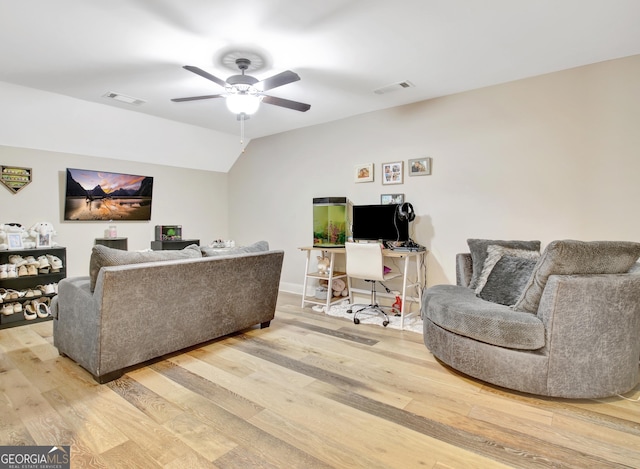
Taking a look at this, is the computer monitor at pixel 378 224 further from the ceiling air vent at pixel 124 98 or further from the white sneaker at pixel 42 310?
the white sneaker at pixel 42 310

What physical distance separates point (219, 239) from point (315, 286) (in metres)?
2.18

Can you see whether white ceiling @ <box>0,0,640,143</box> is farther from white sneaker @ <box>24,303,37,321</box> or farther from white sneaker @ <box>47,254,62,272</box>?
white sneaker @ <box>24,303,37,321</box>

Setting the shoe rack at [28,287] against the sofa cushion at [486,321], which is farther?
the shoe rack at [28,287]

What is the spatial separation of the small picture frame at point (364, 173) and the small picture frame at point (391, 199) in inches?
11.9

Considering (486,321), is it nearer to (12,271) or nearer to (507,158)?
(507,158)

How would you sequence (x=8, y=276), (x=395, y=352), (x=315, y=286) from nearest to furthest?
(x=395, y=352) → (x=8, y=276) → (x=315, y=286)

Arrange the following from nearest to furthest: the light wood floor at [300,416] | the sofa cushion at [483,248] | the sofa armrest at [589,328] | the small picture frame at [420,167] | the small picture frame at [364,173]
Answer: the light wood floor at [300,416] → the sofa armrest at [589,328] → the sofa cushion at [483,248] → the small picture frame at [420,167] → the small picture frame at [364,173]

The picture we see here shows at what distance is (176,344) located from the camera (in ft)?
9.07

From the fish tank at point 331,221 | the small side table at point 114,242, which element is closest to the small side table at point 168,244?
the small side table at point 114,242

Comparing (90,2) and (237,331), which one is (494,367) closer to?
(237,331)

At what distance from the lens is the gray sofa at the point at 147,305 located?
2344mm

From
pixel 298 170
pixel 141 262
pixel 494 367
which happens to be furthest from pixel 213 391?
pixel 298 170

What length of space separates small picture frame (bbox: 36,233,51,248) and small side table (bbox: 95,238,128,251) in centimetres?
73

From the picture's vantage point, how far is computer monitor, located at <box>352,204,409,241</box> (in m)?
4.09
